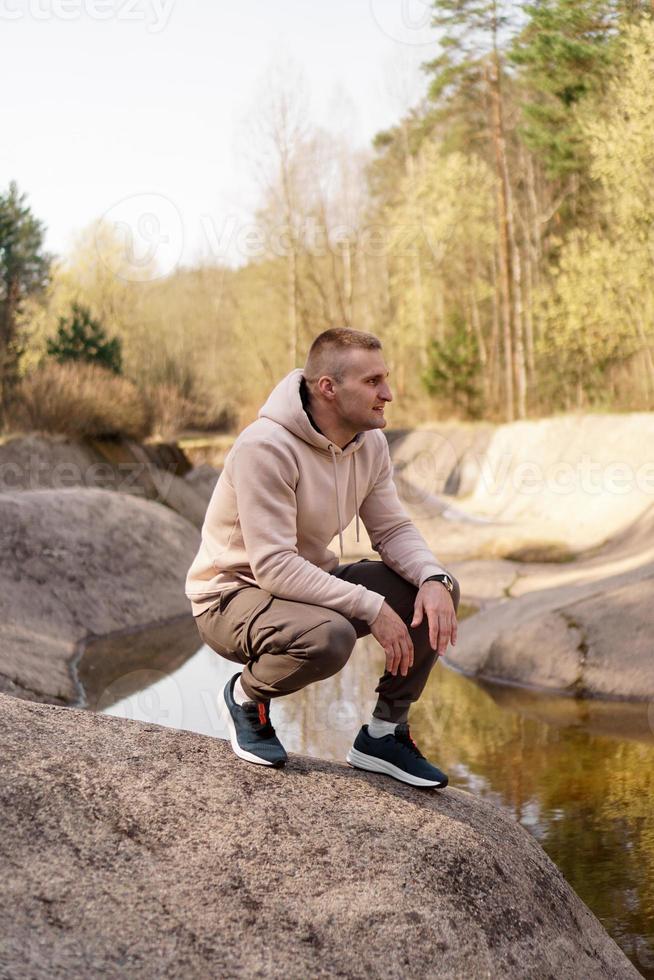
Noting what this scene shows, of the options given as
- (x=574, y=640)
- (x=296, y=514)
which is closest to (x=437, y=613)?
(x=296, y=514)

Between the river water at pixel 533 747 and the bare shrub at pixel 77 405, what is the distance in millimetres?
8555

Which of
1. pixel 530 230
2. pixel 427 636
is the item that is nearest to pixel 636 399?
pixel 530 230

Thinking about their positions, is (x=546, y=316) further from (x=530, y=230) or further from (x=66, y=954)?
(x=66, y=954)

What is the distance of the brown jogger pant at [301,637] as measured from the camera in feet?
9.66

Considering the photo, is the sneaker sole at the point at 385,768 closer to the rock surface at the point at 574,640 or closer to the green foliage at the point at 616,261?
the rock surface at the point at 574,640

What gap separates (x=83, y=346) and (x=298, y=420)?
18.8 m

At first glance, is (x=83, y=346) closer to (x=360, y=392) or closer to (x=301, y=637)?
(x=360, y=392)

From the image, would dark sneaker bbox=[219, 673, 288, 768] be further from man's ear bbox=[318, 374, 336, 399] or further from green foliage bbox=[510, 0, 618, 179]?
green foliage bbox=[510, 0, 618, 179]

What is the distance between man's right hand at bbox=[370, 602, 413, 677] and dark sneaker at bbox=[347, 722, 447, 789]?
14.0 inches

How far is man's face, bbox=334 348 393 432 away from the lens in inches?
123

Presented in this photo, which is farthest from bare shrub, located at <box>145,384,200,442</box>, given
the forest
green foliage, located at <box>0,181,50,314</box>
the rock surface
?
the rock surface

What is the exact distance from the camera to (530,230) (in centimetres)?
2959

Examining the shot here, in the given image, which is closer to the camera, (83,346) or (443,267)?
(83,346)

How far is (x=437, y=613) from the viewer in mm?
3062
